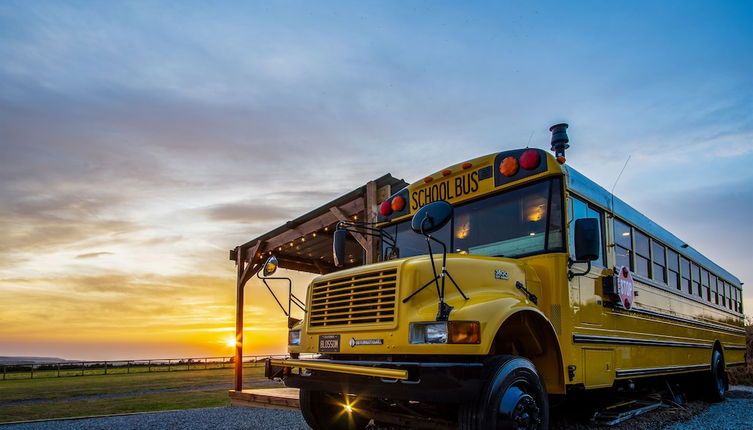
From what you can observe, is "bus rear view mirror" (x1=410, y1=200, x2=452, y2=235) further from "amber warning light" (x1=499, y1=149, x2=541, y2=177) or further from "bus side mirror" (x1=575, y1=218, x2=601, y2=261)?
"amber warning light" (x1=499, y1=149, x2=541, y2=177)

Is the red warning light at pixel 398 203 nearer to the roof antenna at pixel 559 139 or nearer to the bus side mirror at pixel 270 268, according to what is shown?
the bus side mirror at pixel 270 268

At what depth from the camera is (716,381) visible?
7926 millimetres

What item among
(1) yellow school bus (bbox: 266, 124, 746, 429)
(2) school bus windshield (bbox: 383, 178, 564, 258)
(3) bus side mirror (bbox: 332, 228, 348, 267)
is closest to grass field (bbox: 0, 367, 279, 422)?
(3) bus side mirror (bbox: 332, 228, 348, 267)

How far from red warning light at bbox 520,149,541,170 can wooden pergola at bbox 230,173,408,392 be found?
3055mm

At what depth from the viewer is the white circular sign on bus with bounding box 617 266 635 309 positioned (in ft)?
16.3

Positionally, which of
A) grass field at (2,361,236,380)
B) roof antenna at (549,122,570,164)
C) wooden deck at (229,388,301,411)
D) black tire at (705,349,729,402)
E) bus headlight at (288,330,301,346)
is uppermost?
roof antenna at (549,122,570,164)

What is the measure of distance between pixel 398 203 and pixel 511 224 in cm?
126

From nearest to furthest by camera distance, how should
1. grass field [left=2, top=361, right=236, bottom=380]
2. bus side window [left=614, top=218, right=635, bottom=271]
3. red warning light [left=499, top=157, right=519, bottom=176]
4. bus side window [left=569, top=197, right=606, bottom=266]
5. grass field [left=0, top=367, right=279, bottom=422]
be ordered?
bus side window [left=569, top=197, right=606, bottom=266] < red warning light [left=499, top=157, right=519, bottom=176] < bus side window [left=614, top=218, right=635, bottom=271] < grass field [left=0, top=367, right=279, bottom=422] < grass field [left=2, top=361, right=236, bottom=380]

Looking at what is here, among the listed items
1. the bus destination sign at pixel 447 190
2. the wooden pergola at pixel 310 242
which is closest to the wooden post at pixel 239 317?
the wooden pergola at pixel 310 242

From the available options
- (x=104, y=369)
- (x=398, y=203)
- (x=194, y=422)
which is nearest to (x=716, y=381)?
(x=398, y=203)

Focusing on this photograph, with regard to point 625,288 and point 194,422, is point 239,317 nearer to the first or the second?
point 194,422

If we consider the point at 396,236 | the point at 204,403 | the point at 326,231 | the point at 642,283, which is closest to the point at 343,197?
the point at 326,231

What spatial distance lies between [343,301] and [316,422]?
4.00ft

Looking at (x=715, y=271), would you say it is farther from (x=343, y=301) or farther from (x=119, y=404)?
(x=119, y=404)
